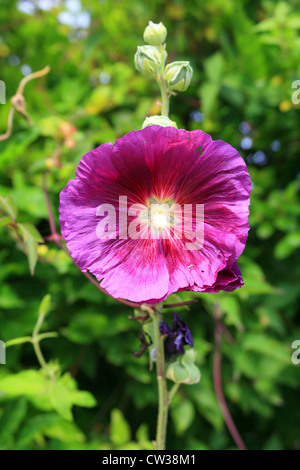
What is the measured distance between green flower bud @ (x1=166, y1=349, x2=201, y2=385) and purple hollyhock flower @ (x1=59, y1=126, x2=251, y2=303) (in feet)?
0.48

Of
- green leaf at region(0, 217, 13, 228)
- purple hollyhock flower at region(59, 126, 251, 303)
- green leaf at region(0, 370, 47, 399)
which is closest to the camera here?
purple hollyhock flower at region(59, 126, 251, 303)

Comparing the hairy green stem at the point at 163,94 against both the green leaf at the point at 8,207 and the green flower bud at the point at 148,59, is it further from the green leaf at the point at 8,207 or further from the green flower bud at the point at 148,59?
the green leaf at the point at 8,207

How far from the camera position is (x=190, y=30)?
72.4 inches

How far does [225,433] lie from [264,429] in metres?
0.24

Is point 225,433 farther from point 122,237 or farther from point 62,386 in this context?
point 122,237

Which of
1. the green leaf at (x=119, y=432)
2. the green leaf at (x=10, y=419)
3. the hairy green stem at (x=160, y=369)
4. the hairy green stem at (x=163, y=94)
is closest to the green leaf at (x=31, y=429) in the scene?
the green leaf at (x=10, y=419)

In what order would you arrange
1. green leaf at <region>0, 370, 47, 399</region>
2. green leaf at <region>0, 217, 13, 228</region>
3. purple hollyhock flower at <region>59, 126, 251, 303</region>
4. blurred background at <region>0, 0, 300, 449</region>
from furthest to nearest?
blurred background at <region>0, 0, 300, 449</region> < green leaf at <region>0, 370, 47, 399</region> < green leaf at <region>0, 217, 13, 228</region> < purple hollyhock flower at <region>59, 126, 251, 303</region>

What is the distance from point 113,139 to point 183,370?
0.89 meters

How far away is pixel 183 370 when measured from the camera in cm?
69

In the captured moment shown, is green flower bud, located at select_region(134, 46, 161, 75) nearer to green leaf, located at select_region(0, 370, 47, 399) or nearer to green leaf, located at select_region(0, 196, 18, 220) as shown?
green leaf, located at select_region(0, 196, 18, 220)

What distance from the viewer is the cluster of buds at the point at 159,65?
2.15 ft

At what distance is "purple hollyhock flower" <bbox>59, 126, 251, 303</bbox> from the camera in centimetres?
61

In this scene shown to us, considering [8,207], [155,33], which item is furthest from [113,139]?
[155,33]

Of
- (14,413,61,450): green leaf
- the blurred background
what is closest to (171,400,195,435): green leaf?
the blurred background
